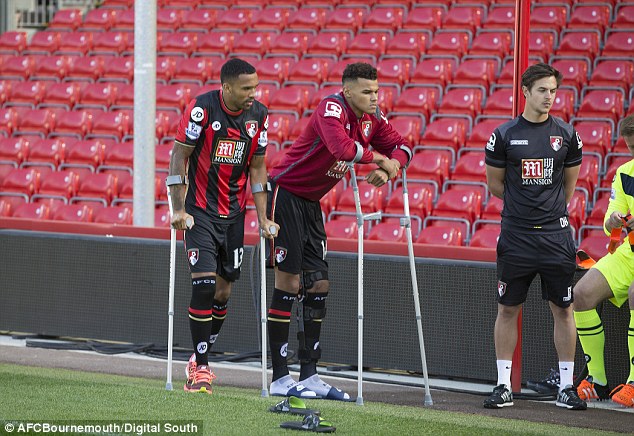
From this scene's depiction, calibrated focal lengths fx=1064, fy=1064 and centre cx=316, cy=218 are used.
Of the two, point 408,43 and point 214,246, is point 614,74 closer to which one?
point 408,43

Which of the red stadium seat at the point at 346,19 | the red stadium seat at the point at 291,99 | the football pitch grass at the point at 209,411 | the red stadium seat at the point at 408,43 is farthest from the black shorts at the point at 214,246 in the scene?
the red stadium seat at the point at 346,19

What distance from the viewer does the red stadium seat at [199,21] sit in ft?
58.7

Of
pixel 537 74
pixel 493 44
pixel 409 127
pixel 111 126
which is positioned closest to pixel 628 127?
pixel 537 74

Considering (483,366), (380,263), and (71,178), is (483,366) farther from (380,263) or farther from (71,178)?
(71,178)

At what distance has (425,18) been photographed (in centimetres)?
1608

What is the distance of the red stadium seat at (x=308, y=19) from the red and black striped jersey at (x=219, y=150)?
382 inches

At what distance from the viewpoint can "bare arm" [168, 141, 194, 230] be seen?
7.12 m

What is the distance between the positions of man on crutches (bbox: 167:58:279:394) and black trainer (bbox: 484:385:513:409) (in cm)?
185

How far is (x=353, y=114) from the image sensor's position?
23.7ft

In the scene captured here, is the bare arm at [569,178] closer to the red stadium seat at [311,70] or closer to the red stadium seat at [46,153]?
the red stadium seat at [311,70]

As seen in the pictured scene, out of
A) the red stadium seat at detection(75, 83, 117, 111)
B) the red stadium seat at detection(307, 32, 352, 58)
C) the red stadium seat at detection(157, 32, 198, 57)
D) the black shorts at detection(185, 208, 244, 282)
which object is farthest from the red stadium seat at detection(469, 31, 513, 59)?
the black shorts at detection(185, 208, 244, 282)

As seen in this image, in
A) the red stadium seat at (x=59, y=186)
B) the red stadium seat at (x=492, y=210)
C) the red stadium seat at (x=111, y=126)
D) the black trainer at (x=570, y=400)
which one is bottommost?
the black trainer at (x=570, y=400)

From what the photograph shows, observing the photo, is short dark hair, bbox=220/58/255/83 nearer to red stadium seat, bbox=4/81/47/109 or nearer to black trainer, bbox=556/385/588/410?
black trainer, bbox=556/385/588/410

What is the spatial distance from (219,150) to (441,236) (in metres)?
4.40
